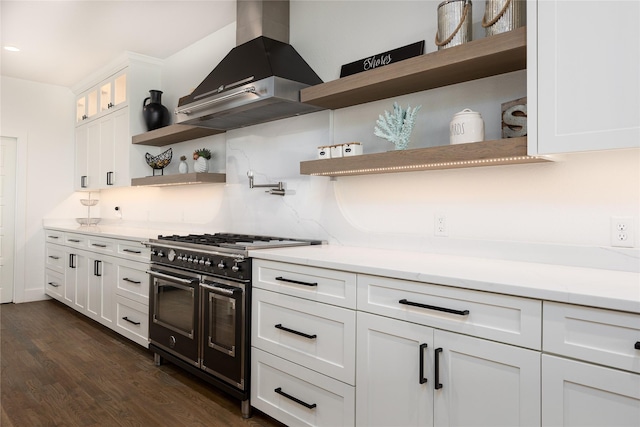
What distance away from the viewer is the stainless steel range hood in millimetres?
2596

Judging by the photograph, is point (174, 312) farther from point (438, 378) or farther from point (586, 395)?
point (586, 395)

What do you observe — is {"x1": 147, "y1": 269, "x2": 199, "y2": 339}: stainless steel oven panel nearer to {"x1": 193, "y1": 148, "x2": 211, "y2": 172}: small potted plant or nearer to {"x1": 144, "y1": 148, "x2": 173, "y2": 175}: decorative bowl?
{"x1": 193, "y1": 148, "x2": 211, "y2": 172}: small potted plant

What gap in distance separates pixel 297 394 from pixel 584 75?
5.79ft

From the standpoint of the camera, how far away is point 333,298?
1922 millimetres

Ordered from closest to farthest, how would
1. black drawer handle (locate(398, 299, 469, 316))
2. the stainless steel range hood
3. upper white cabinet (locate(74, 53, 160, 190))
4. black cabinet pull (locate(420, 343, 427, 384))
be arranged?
black drawer handle (locate(398, 299, 469, 316)) → black cabinet pull (locate(420, 343, 427, 384)) → the stainless steel range hood → upper white cabinet (locate(74, 53, 160, 190))

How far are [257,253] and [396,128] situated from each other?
96 centimetres

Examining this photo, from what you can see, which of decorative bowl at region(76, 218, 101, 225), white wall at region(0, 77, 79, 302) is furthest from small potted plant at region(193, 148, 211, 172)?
white wall at region(0, 77, 79, 302)

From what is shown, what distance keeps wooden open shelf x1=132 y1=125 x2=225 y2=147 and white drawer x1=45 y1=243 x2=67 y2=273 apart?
160 centimetres

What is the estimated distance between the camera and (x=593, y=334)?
1228 mm

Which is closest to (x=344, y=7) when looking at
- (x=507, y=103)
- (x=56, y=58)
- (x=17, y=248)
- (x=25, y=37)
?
(x=507, y=103)

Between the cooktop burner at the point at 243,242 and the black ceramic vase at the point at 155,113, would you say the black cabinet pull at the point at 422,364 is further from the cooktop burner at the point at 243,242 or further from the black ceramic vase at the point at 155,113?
the black ceramic vase at the point at 155,113

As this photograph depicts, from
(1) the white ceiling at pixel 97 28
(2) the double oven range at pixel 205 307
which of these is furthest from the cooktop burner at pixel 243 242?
(1) the white ceiling at pixel 97 28

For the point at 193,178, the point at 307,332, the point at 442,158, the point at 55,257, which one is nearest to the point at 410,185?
the point at 442,158

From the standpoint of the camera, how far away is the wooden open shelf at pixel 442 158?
5.50 feet
